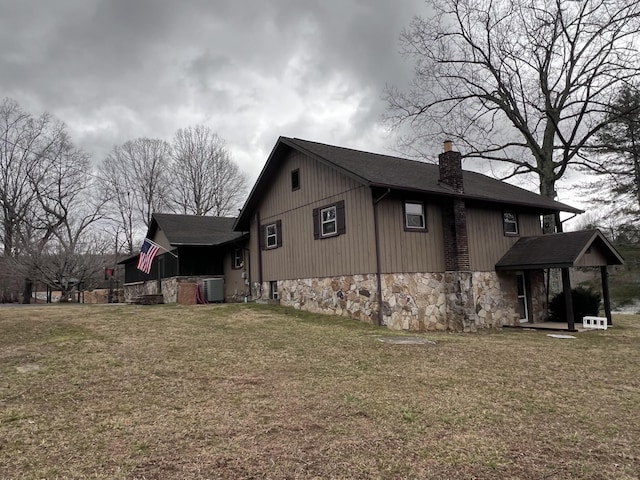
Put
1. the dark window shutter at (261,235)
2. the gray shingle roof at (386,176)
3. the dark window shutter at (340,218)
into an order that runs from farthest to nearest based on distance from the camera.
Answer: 1. the dark window shutter at (261,235)
2. the dark window shutter at (340,218)
3. the gray shingle roof at (386,176)

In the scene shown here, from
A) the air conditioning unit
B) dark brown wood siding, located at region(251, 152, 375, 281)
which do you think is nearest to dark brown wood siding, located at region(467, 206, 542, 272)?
dark brown wood siding, located at region(251, 152, 375, 281)

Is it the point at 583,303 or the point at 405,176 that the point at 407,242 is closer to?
the point at 405,176

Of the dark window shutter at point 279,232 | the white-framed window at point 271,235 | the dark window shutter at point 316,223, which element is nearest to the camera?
the dark window shutter at point 316,223

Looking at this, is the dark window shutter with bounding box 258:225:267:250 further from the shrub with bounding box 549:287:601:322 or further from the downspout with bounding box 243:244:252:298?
the shrub with bounding box 549:287:601:322

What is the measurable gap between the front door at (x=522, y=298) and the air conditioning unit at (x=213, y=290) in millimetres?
12726

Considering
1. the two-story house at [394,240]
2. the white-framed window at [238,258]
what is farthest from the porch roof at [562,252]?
the white-framed window at [238,258]

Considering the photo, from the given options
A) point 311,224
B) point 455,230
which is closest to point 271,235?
point 311,224

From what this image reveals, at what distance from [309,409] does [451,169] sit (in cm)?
1095

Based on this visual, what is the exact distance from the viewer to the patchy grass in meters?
3.64

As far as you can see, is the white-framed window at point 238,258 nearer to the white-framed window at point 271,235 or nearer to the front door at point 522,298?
the white-framed window at point 271,235

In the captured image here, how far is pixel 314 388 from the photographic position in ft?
19.3

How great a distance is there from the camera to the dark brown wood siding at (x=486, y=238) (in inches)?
565

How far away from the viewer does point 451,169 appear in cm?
1418

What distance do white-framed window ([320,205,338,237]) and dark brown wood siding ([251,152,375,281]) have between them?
0.65 feet
